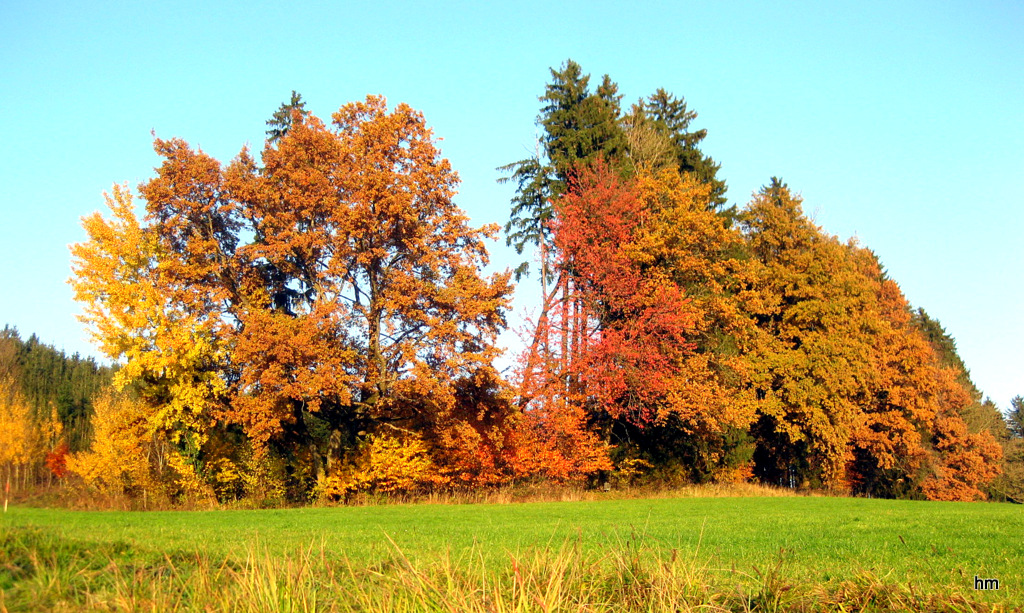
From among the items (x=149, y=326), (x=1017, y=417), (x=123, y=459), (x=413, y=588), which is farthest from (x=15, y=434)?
(x=1017, y=417)

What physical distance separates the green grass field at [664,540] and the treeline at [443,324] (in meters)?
7.81

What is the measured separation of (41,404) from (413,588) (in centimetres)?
6175

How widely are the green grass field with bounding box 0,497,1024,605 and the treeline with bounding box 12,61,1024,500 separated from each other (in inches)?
307

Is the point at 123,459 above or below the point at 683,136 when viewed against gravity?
below

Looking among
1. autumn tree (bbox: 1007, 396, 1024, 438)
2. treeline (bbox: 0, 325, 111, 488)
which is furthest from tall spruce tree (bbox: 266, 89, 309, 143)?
autumn tree (bbox: 1007, 396, 1024, 438)

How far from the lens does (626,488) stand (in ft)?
105

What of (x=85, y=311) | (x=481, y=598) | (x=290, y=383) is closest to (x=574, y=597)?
(x=481, y=598)

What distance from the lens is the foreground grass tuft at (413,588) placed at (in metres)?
4.85

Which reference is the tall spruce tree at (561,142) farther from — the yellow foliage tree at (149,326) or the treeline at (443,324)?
the yellow foliage tree at (149,326)

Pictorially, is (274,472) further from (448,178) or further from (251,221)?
(448,178)

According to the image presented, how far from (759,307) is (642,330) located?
24.7 feet

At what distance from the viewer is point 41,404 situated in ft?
184

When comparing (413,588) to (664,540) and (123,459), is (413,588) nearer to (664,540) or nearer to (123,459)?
(664,540)

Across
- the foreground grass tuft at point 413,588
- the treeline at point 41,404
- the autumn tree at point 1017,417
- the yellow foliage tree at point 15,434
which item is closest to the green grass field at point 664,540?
the foreground grass tuft at point 413,588
